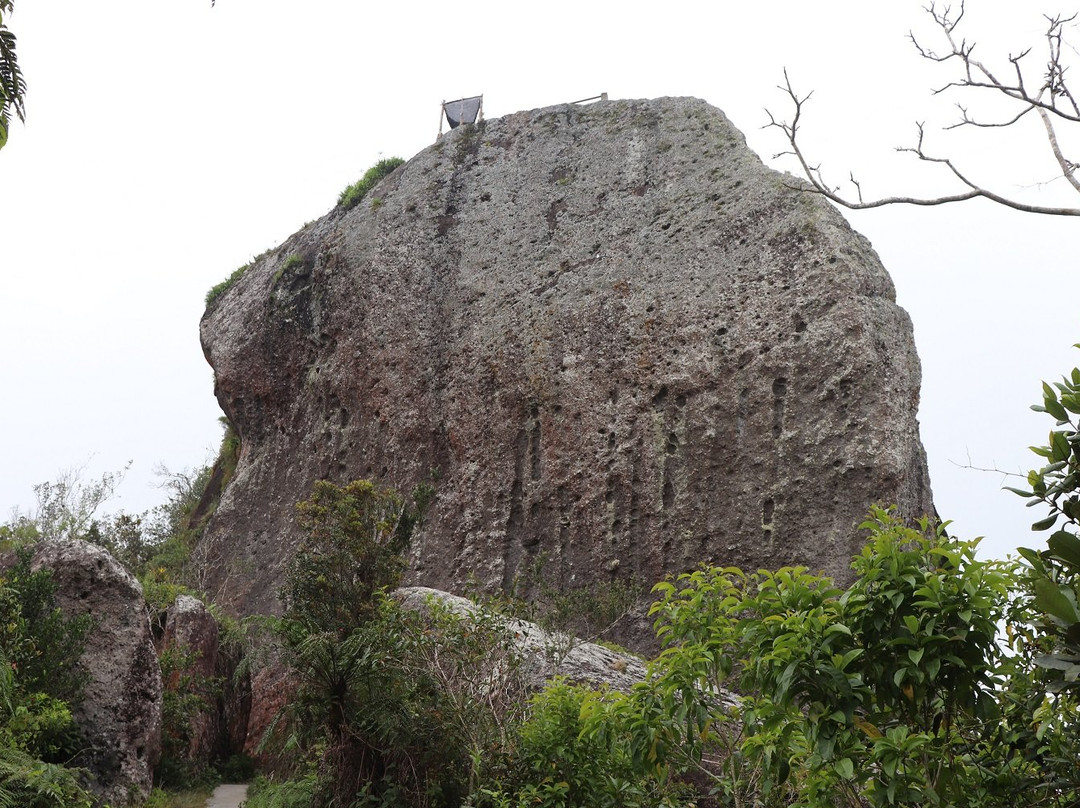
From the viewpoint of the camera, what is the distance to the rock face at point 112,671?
9531 millimetres

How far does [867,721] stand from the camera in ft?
13.3

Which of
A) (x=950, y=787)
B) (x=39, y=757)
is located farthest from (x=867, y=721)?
(x=39, y=757)

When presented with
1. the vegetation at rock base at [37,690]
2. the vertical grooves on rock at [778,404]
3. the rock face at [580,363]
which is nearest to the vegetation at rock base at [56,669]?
the vegetation at rock base at [37,690]

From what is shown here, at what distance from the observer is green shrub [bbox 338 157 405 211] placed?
73.8 ft

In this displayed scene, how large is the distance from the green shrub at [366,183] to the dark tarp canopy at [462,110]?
1.83 meters

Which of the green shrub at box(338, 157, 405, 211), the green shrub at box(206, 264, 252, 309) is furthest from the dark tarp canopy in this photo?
the green shrub at box(206, 264, 252, 309)

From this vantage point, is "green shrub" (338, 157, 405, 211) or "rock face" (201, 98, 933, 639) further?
"green shrub" (338, 157, 405, 211)

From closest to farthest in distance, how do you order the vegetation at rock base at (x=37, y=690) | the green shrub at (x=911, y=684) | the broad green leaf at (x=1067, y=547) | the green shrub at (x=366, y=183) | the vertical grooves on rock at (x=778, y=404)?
the broad green leaf at (x=1067, y=547)
the green shrub at (x=911, y=684)
the vegetation at rock base at (x=37, y=690)
the vertical grooves on rock at (x=778, y=404)
the green shrub at (x=366, y=183)

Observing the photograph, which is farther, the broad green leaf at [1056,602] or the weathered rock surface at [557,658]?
the weathered rock surface at [557,658]

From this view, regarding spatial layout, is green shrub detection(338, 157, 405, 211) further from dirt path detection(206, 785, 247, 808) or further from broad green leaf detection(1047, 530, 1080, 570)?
broad green leaf detection(1047, 530, 1080, 570)

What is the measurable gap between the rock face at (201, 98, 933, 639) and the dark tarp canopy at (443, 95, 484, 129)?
1850 mm

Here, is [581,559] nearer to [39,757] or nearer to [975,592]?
[39,757]

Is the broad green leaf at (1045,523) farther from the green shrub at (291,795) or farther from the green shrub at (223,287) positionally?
the green shrub at (223,287)

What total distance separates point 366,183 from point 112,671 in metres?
15.0
